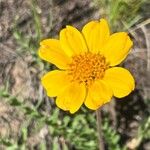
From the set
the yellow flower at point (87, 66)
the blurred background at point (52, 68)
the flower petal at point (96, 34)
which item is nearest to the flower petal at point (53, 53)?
the yellow flower at point (87, 66)

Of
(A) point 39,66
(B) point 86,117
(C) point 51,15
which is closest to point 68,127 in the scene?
(B) point 86,117

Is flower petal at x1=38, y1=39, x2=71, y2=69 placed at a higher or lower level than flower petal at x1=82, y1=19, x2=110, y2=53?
lower

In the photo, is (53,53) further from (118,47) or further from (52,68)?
(52,68)

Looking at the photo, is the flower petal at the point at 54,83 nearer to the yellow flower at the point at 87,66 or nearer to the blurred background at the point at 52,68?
the yellow flower at the point at 87,66

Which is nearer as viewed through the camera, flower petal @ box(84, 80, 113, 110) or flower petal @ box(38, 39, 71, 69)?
flower petal @ box(84, 80, 113, 110)

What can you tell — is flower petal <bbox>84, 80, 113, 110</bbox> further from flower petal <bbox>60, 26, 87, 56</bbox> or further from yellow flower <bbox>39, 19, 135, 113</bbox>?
flower petal <bbox>60, 26, 87, 56</bbox>

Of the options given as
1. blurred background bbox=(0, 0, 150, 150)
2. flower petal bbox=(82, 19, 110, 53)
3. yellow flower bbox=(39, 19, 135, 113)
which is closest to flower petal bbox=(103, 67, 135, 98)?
yellow flower bbox=(39, 19, 135, 113)

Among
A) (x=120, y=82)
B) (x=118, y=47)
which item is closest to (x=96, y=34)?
(x=118, y=47)

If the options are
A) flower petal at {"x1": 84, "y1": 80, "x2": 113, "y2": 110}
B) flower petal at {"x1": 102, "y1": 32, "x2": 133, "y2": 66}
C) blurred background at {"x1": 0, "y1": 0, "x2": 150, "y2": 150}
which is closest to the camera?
flower petal at {"x1": 84, "y1": 80, "x2": 113, "y2": 110}
